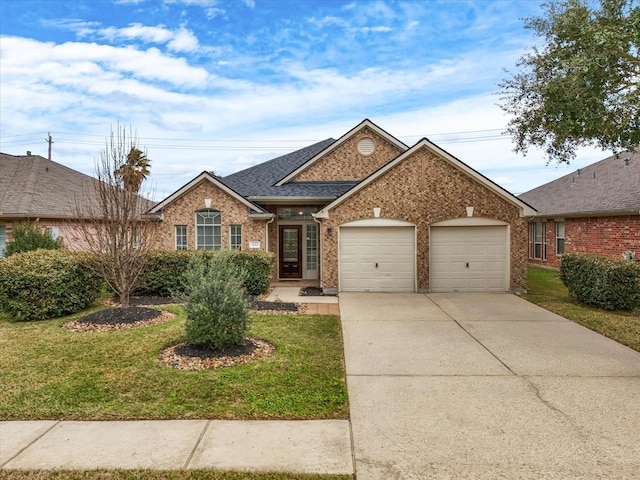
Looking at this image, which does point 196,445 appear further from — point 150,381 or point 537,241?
point 537,241

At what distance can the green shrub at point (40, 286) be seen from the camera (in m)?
9.12

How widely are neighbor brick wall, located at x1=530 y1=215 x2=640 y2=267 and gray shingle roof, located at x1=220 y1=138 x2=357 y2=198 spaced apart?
999 cm

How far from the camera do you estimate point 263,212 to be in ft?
47.9

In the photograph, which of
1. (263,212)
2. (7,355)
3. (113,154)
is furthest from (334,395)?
(263,212)

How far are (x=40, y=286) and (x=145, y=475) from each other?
25.7ft

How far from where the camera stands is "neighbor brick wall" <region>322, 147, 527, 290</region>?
1316 cm

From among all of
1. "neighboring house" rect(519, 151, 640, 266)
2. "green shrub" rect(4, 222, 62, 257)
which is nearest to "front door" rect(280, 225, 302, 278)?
"green shrub" rect(4, 222, 62, 257)

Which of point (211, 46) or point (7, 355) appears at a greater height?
point (211, 46)

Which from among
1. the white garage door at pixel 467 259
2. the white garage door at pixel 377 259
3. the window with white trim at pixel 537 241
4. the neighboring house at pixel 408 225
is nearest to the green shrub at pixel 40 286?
the neighboring house at pixel 408 225

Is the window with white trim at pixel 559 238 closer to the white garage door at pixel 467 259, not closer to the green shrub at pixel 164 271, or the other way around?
the white garage door at pixel 467 259

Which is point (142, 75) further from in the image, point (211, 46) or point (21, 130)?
point (21, 130)

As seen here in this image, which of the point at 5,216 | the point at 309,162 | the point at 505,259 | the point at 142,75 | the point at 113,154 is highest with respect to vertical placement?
the point at 142,75

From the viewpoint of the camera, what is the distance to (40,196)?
17.1 metres

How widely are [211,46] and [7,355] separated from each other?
12553 mm
